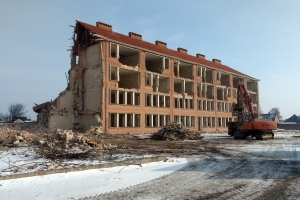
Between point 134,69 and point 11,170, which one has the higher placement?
point 134,69

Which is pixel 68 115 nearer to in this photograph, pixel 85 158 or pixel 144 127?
pixel 144 127

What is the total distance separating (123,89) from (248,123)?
43.8 ft

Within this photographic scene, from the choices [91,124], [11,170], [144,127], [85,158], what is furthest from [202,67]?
[11,170]

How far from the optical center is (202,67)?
4041cm

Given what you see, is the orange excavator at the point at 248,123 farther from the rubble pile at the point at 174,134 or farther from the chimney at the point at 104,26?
the chimney at the point at 104,26

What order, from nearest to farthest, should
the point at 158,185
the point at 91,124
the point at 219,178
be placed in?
the point at 158,185
the point at 219,178
the point at 91,124

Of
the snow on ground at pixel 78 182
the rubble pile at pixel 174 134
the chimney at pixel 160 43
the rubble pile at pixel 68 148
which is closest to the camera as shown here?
the snow on ground at pixel 78 182

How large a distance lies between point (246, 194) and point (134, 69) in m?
25.2

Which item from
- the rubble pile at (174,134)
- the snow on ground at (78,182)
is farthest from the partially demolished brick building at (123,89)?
the snow on ground at (78,182)

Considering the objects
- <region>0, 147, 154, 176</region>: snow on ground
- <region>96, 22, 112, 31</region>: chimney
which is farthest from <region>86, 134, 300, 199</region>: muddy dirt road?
<region>96, 22, 112, 31</region>: chimney

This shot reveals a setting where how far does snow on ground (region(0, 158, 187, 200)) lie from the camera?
5613 mm

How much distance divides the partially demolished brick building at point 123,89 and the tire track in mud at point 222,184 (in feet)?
62.1

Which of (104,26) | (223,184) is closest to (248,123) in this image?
(223,184)

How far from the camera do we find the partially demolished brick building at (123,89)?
27.1 m
